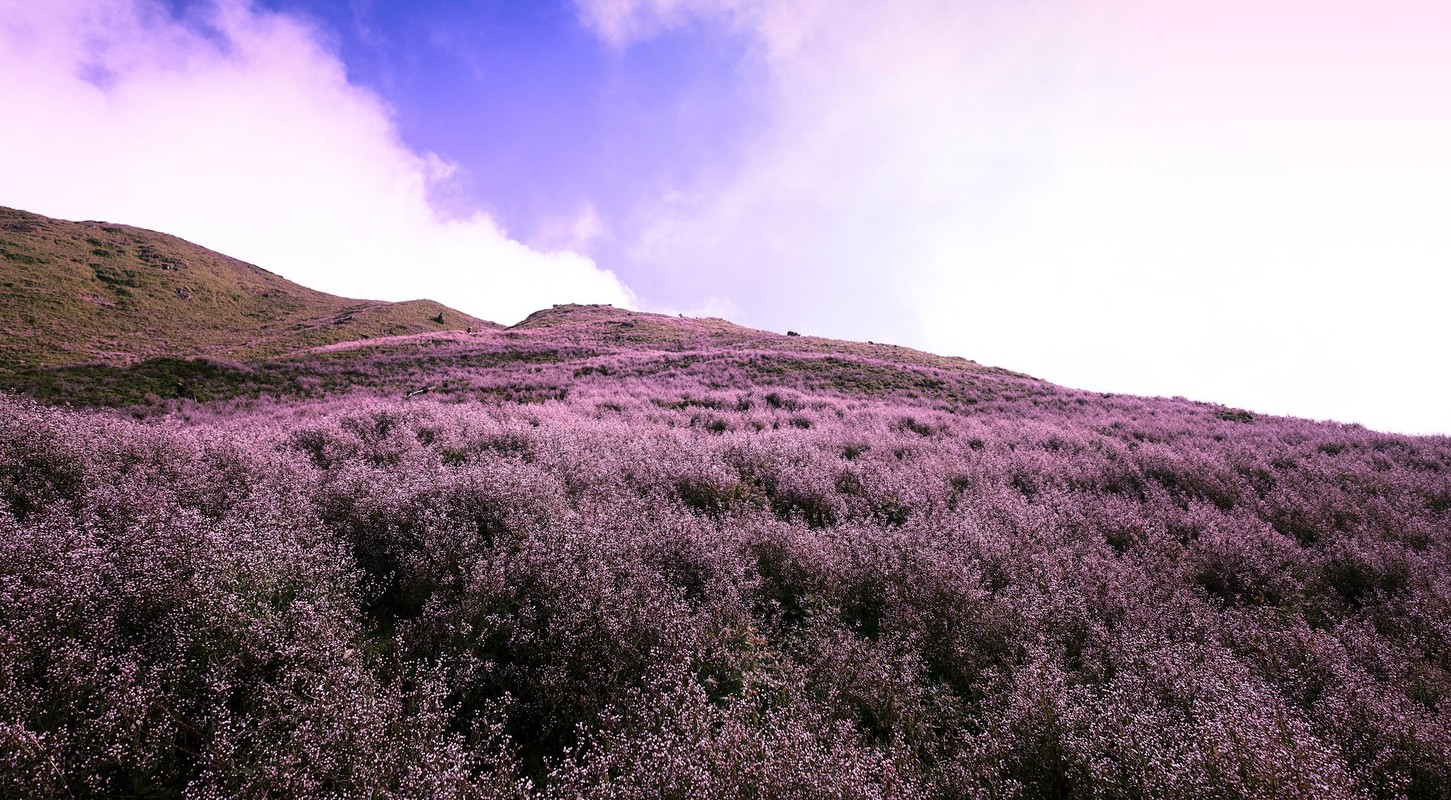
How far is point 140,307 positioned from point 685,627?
189ft

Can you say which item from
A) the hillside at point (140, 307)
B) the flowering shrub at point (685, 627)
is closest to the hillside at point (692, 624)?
the flowering shrub at point (685, 627)

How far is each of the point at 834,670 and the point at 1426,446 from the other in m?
17.1

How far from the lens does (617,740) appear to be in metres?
3.18

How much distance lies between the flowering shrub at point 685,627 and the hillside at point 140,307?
27.5 metres

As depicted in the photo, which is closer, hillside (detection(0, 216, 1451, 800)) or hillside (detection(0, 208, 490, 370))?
hillside (detection(0, 216, 1451, 800))

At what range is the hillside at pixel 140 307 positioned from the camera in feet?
93.1

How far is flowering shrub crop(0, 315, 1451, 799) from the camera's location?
288 centimetres

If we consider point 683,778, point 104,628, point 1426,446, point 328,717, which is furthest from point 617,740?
point 1426,446

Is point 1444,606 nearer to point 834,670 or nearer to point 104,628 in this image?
point 834,670

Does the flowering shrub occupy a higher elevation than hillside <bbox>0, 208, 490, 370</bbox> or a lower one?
lower

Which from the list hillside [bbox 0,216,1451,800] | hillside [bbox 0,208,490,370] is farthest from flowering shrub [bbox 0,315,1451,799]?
hillside [bbox 0,208,490,370]

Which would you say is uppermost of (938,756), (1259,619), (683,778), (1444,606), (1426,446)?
(1426,446)

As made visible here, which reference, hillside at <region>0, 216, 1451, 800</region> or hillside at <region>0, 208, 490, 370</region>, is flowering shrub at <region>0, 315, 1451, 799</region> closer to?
hillside at <region>0, 216, 1451, 800</region>

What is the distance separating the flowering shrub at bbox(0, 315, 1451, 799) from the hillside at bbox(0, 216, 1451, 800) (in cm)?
3
